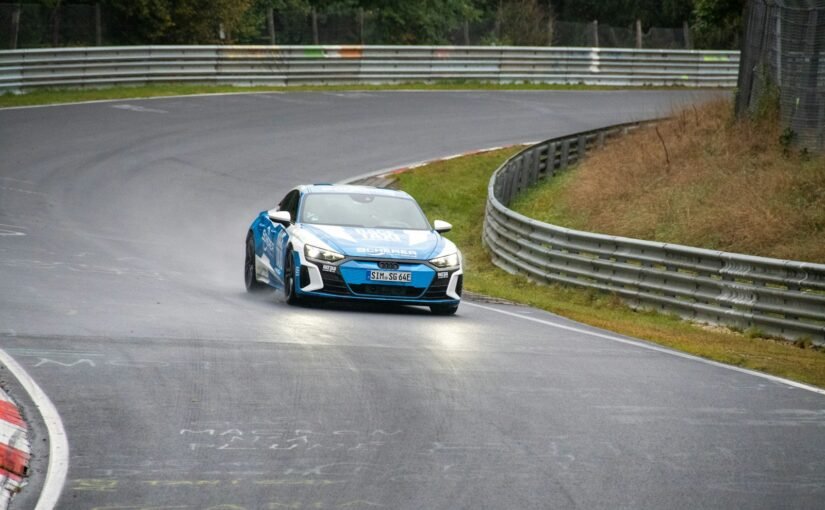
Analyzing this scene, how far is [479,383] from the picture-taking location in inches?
409

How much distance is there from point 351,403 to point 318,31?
126 ft

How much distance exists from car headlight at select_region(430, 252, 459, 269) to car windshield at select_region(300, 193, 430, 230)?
0.85 m

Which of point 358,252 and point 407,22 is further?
point 407,22

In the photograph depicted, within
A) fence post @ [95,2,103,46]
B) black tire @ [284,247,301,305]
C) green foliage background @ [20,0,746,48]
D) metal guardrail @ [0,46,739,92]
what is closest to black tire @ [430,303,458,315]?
black tire @ [284,247,301,305]

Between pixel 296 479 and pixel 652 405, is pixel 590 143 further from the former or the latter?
pixel 296 479

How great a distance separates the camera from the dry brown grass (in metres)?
20.8

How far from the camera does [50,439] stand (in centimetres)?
810

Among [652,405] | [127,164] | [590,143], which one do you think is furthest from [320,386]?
[590,143]

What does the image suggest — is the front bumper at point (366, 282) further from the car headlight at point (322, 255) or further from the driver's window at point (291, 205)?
the driver's window at point (291, 205)

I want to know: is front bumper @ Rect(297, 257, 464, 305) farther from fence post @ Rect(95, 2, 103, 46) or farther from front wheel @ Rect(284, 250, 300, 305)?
fence post @ Rect(95, 2, 103, 46)

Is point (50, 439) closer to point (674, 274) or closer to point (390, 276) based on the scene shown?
point (390, 276)

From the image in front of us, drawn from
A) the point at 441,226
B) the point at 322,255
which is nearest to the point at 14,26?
the point at 441,226

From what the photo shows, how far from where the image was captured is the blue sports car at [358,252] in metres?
14.6

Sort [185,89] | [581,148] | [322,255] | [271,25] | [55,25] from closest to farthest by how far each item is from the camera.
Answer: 1. [322,255]
2. [581,148]
3. [185,89]
4. [55,25]
5. [271,25]
